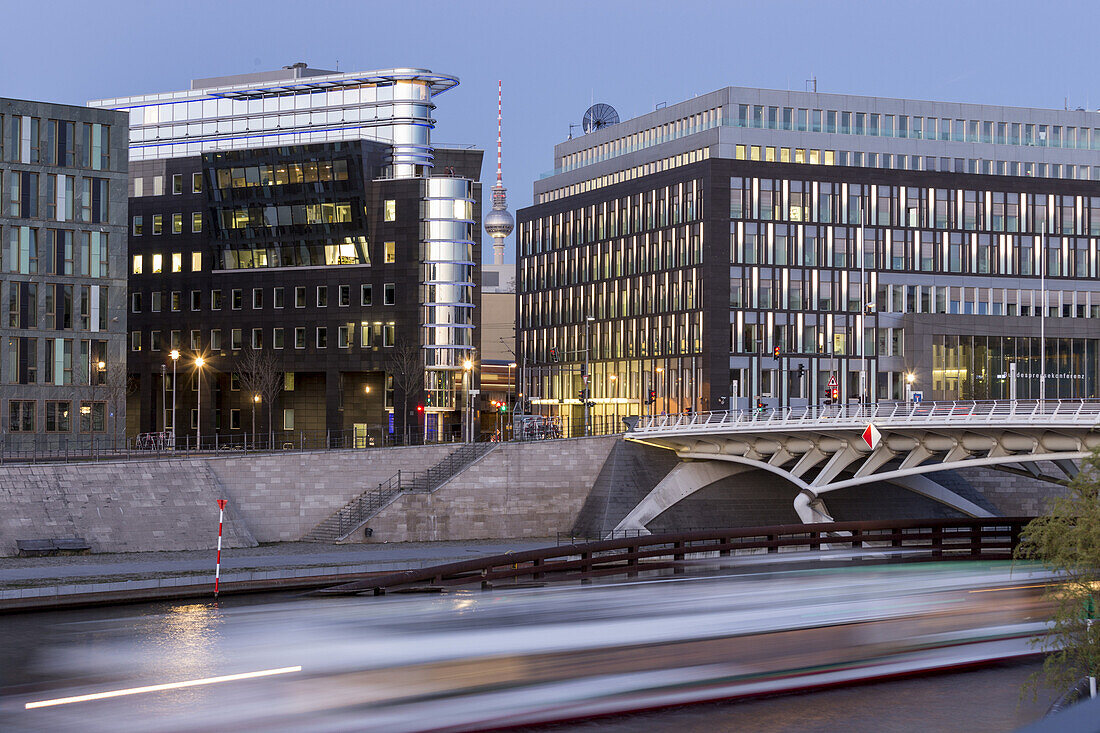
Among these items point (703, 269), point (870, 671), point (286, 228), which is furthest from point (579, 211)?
point (870, 671)

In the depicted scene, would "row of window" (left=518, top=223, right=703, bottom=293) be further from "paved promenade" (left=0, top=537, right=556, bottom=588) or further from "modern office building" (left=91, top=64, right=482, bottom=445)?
"paved promenade" (left=0, top=537, right=556, bottom=588)

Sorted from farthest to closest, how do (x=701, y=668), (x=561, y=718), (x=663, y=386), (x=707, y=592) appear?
(x=663, y=386), (x=707, y=592), (x=701, y=668), (x=561, y=718)

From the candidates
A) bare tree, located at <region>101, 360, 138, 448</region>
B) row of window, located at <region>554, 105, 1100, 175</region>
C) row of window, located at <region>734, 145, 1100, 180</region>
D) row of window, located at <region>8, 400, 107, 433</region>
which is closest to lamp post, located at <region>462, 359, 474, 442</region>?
bare tree, located at <region>101, 360, 138, 448</region>

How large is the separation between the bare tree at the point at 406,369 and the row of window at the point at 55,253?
74.8 ft

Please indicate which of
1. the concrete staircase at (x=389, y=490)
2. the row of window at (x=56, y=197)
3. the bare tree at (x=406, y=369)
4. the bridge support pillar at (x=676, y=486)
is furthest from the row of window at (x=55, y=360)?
the bridge support pillar at (x=676, y=486)

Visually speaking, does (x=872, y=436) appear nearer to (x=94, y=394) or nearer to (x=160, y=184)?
(x=94, y=394)

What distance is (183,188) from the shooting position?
104562 millimetres

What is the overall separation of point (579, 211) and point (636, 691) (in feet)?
344

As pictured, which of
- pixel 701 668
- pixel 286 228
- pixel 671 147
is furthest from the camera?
pixel 671 147

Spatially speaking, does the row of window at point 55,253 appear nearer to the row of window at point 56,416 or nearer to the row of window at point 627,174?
the row of window at point 56,416

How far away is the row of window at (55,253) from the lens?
75.7 m

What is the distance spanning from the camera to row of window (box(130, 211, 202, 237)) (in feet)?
342

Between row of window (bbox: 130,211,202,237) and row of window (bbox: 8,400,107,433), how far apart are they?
29330mm

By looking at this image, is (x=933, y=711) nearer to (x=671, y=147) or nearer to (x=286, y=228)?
(x=286, y=228)
